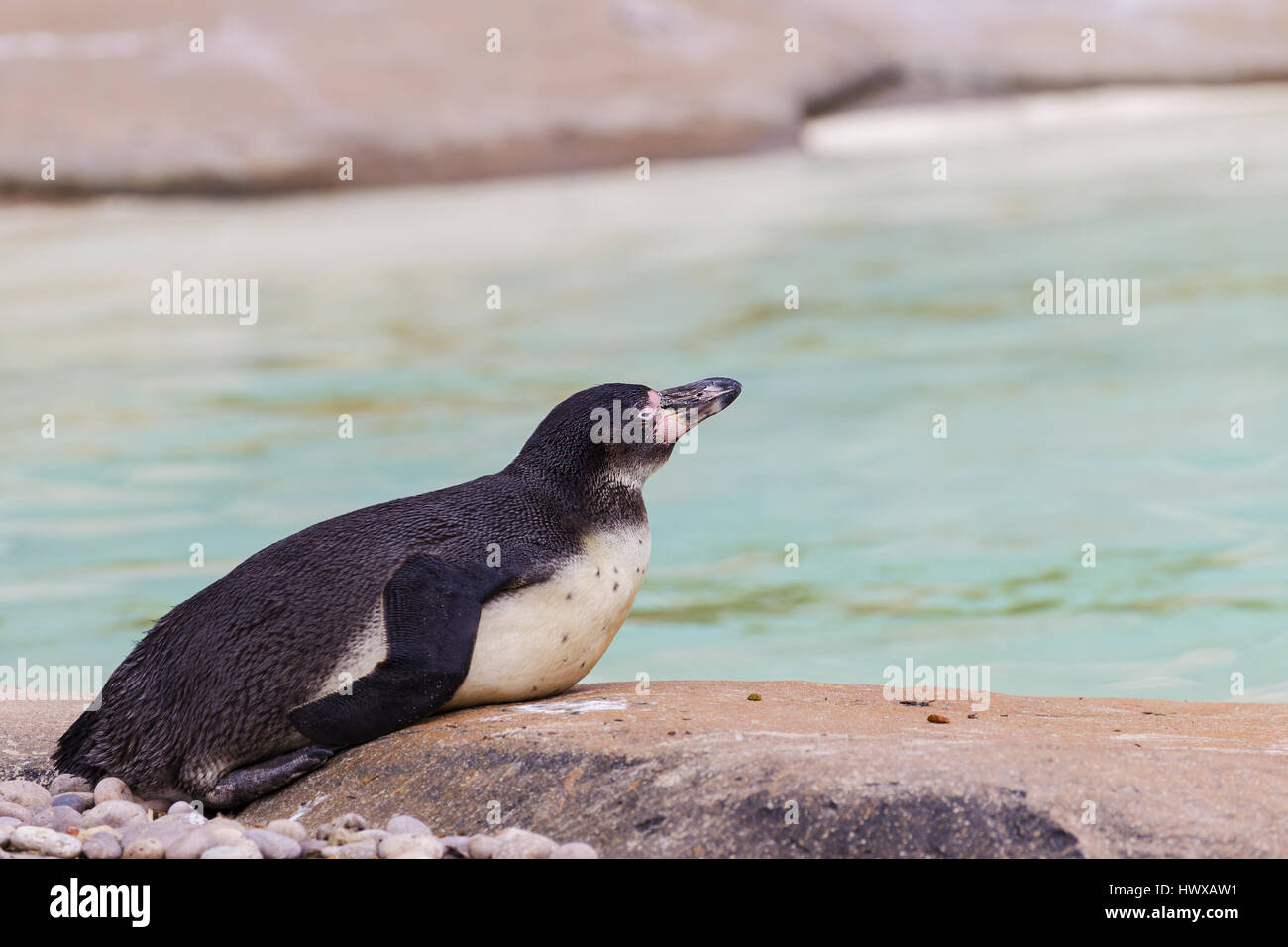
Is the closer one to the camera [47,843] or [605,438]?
[47,843]

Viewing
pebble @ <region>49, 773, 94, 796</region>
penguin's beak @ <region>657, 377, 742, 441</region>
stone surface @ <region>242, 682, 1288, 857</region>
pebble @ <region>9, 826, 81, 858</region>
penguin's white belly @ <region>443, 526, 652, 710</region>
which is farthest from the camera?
penguin's beak @ <region>657, 377, 742, 441</region>

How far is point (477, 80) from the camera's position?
2183 cm

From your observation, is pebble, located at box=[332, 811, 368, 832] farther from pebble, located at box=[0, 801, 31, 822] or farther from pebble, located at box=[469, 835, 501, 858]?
pebble, located at box=[0, 801, 31, 822]

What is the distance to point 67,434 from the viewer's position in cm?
1123

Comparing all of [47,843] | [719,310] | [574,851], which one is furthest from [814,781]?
[719,310]

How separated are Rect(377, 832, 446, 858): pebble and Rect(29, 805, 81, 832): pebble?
0.83 m

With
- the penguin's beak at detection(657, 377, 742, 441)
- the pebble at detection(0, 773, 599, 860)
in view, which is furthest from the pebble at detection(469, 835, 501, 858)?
the penguin's beak at detection(657, 377, 742, 441)

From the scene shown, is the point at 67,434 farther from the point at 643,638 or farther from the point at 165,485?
the point at 643,638

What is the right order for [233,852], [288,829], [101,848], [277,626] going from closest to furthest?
[233,852], [101,848], [288,829], [277,626]

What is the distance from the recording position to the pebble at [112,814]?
12.0 ft

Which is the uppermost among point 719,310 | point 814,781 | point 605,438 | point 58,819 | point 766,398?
point 719,310

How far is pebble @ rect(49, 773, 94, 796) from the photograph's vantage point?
157 inches

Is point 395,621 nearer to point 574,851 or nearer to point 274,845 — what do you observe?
point 274,845

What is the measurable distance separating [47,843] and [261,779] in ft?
1.75
